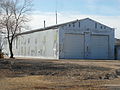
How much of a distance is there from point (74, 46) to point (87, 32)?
4706 mm

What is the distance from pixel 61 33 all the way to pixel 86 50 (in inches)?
269

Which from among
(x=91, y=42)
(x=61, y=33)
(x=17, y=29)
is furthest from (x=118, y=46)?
(x=17, y=29)

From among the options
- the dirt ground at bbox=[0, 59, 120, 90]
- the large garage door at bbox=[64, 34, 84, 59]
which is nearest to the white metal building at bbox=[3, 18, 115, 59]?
the large garage door at bbox=[64, 34, 84, 59]

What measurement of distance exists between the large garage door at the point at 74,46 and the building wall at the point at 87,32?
55 centimetres

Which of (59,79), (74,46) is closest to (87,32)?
(74,46)

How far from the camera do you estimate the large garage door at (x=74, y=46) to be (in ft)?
230

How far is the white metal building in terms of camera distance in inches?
2766

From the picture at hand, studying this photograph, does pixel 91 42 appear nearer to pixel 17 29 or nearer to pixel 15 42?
pixel 17 29

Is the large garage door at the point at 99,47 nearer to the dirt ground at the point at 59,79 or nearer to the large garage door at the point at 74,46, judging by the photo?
the large garage door at the point at 74,46

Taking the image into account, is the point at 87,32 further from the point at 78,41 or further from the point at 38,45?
the point at 38,45

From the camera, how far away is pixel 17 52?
96.8 metres

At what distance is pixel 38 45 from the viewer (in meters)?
81.5

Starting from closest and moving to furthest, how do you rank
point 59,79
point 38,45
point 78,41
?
point 59,79 < point 78,41 < point 38,45

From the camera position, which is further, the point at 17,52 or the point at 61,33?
the point at 17,52
